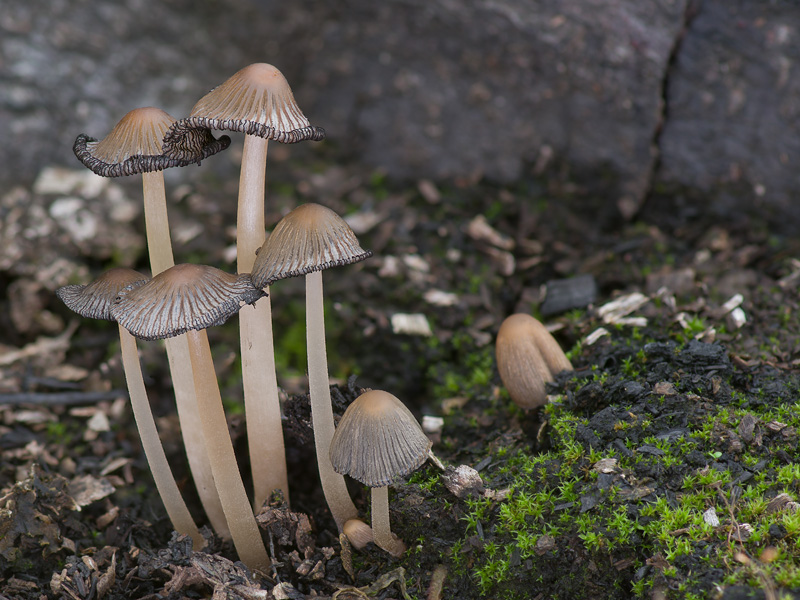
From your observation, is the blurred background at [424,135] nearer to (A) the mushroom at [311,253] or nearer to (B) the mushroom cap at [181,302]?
(A) the mushroom at [311,253]

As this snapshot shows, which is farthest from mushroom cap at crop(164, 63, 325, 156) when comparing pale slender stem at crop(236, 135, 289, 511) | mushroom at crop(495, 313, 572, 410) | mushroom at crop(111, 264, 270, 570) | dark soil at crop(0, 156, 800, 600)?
mushroom at crop(495, 313, 572, 410)

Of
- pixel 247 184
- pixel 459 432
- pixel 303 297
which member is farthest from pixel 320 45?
pixel 459 432

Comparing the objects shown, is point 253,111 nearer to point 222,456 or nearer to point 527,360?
point 222,456

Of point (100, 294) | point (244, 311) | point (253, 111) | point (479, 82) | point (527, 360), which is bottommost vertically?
point (527, 360)

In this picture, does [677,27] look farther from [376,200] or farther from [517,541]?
[517,541]

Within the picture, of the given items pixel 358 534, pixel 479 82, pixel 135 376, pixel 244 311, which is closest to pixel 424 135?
pixel 479 82

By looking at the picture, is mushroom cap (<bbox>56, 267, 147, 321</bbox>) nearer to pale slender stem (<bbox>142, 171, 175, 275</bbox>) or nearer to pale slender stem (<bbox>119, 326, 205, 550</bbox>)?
pale slender stem (<bbox>142, 171, 175, 275</bbox>)
